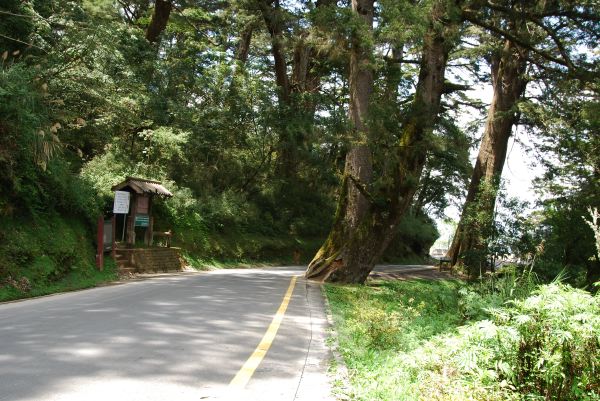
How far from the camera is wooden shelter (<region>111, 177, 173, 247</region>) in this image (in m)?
→ 19.9

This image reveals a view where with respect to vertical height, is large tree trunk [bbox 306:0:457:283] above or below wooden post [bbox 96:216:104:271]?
above

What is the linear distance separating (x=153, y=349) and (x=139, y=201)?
14.9 meters

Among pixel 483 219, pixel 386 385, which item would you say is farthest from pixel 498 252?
pixel 386 385

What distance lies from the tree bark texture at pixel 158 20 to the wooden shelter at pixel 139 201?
36.1 ft

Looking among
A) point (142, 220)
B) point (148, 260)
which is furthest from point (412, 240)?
point (148, 260)

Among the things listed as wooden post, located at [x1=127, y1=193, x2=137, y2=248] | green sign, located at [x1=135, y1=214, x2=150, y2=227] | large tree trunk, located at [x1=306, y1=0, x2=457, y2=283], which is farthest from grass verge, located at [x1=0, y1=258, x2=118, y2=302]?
large tree trunk, located at [x1=306, y1=0, x2=457, y2=283]

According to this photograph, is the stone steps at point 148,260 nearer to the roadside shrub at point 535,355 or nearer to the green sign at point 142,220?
the green sign at point 142,220

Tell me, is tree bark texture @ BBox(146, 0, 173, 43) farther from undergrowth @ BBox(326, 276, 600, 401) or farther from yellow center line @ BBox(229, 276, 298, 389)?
undergrowth @ BBox(326, 276, 600, 401)

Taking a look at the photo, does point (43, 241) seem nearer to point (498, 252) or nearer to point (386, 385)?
point (386, 385)

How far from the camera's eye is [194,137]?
93.2 ft

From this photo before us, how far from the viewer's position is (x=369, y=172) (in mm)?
19125

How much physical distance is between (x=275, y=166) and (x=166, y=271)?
49.7 feet

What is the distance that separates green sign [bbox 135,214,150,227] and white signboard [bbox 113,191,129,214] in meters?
1.85

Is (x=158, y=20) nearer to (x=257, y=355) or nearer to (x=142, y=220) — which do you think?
(x=142, y=220)
